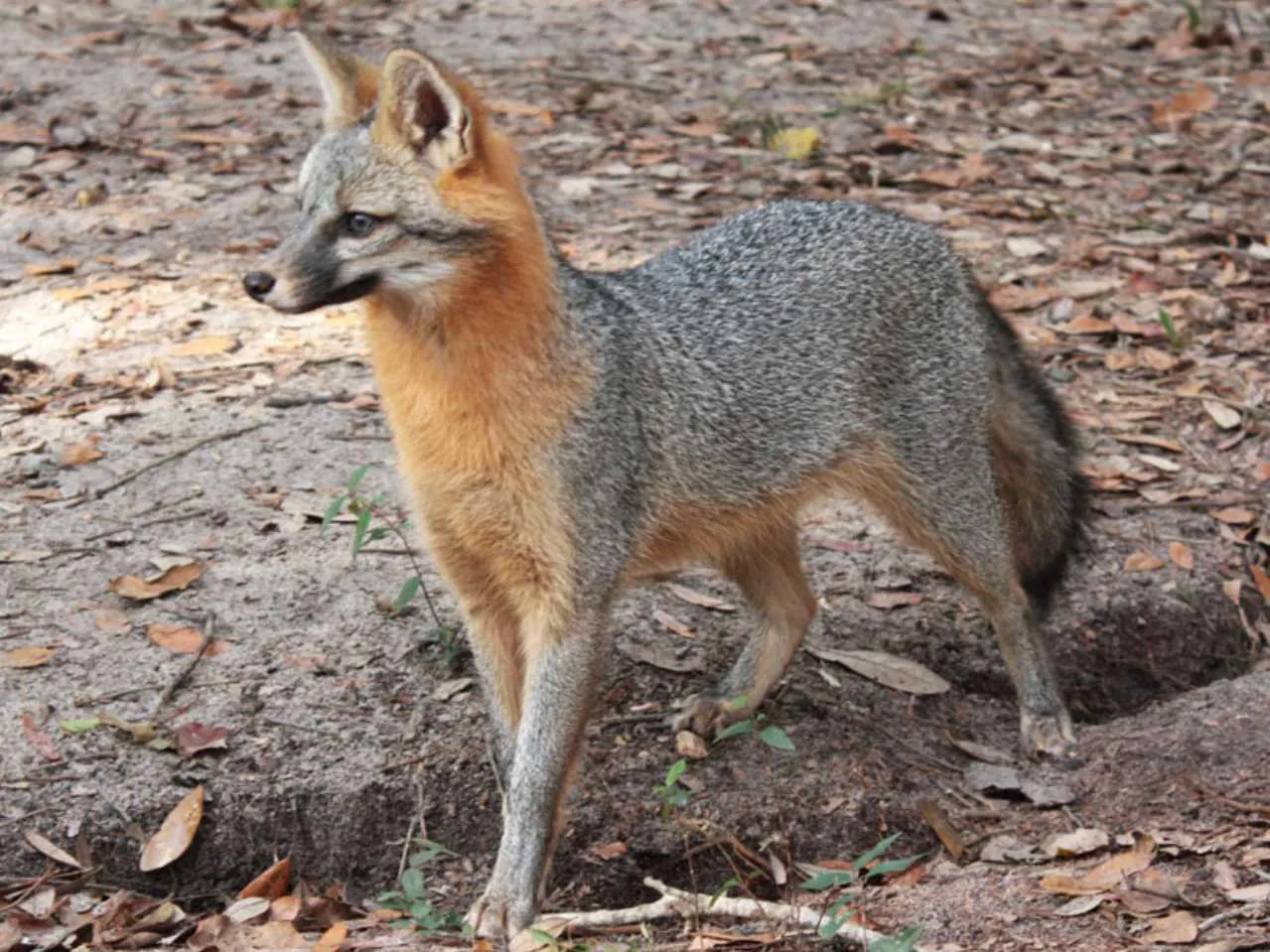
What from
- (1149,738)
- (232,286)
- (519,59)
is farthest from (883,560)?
(519,59)

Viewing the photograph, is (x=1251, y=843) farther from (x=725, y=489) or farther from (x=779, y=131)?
(x=779, y=131)

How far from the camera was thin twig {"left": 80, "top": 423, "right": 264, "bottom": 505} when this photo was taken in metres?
5.94

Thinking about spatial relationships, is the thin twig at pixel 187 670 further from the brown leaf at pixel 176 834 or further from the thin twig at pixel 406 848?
the thin twig at pixel 406 848

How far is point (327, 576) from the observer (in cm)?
558

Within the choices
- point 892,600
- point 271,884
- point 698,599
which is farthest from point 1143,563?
point 271,884

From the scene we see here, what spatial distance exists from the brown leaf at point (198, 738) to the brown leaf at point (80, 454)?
157cm

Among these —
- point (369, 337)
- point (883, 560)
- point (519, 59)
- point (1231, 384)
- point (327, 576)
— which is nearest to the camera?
point (369, 337)

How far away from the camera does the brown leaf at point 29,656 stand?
5.04m

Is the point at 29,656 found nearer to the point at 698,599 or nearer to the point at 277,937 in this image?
the point at 277,937

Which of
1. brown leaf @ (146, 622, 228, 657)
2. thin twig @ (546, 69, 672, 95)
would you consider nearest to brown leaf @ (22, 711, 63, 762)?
brown leaf @ (146, 622, 228, 657)

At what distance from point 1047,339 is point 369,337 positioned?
3809mm

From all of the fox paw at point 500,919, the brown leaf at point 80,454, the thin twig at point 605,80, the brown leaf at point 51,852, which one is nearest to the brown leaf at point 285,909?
the fox paw at point 500,919

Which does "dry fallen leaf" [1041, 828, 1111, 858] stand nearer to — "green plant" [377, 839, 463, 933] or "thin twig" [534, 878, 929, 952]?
"thin twig" [534, 878, 929, 952]

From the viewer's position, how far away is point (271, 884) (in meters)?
4.59
